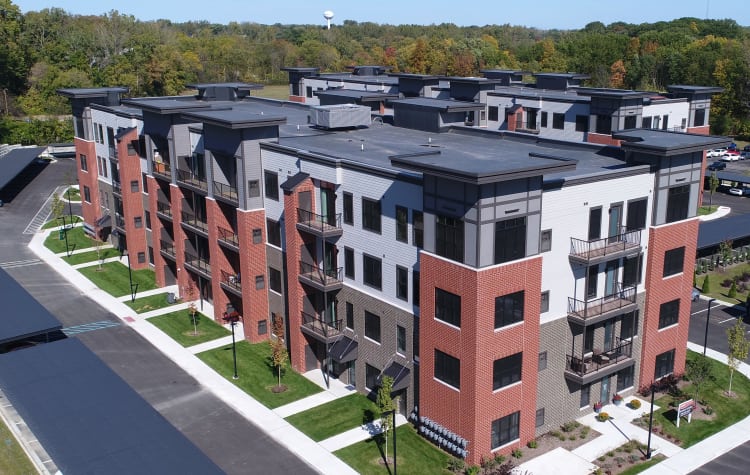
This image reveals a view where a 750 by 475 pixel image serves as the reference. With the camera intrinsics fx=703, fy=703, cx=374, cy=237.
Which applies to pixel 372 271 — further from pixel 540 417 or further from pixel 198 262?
pixel 198 262

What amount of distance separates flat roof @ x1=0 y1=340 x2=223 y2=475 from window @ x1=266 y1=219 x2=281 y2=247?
13.9 m

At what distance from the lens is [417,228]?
36969 millimetres

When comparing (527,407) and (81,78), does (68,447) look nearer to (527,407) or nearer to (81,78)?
(527,407)

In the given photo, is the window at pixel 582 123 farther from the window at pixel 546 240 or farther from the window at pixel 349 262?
the window at pixel 349 262

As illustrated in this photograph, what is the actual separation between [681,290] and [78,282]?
161 ft

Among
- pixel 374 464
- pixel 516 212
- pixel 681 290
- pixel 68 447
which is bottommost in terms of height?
pixel 374 464

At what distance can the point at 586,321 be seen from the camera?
3694 cm

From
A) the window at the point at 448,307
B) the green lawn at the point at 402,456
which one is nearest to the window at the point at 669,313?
the window at the point at 448,307

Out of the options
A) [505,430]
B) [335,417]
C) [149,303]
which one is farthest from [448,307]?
[149,303]

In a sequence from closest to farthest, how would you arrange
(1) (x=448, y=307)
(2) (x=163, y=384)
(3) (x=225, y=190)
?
(1) (x=448, y=307) < (2) (x=163, y=384) < (3) (x=225, y=190)

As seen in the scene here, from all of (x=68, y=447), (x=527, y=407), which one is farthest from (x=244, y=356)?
(x=527, y=407)

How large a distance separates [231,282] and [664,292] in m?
29.9

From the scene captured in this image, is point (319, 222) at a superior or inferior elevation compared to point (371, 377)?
superior

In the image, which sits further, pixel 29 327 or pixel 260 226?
pixel 260 226
